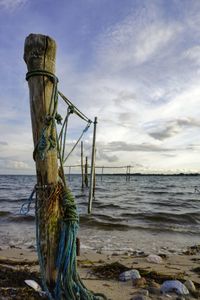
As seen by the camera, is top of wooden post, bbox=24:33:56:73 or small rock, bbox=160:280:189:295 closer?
top of wooden post, bbox=24:33:56:73

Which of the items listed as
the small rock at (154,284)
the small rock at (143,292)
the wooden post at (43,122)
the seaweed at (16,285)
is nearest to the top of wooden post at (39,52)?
the wooden post at (43,122)

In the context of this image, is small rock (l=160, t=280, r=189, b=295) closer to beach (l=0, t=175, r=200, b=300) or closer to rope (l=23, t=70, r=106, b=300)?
beach (l=0, t=175, r=200, b=300)

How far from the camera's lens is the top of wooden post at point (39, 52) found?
3227mm

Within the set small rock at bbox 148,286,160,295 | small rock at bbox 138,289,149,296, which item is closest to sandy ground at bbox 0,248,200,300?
small rock at bbox 138,289,149,296

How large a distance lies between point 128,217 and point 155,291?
393 inches

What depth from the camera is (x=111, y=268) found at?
→ 19.7 ft

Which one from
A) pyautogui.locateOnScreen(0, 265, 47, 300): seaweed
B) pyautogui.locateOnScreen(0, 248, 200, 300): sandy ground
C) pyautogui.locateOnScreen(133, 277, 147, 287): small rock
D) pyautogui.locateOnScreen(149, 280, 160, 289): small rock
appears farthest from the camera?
pyautogui.locateOnScreen(133, 277, 147, 287): small rock

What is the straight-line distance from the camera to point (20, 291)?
4145 millimetres

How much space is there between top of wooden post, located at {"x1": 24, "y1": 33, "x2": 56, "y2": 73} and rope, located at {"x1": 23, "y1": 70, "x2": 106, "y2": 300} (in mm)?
79

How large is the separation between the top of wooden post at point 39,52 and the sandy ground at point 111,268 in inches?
113

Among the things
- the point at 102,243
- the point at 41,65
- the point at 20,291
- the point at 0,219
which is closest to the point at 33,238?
the point at 102,243

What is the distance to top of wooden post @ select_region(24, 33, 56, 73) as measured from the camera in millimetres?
3227

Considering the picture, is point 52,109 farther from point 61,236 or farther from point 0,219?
point 0,219

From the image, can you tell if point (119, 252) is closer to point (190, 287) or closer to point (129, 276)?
point (129, 276)
